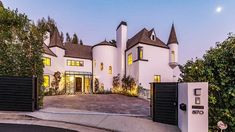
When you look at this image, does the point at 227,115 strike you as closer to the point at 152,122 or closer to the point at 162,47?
the point at 152,122

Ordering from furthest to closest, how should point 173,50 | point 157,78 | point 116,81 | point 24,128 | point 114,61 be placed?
point 114,61 → point 116,81 → point 173,50 → point 157,78 → point 24,128

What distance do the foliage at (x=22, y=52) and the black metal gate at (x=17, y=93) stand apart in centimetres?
63

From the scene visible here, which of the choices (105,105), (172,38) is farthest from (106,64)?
(105,105)

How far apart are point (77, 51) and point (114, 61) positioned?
214 inches

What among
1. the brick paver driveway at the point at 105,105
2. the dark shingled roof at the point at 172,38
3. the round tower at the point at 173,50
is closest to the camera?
the brick paver driveway at the point at 105,105

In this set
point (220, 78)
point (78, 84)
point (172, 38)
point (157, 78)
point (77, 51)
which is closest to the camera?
point (220, 78)

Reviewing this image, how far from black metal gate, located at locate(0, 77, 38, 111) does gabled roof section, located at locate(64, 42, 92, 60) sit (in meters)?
14.1

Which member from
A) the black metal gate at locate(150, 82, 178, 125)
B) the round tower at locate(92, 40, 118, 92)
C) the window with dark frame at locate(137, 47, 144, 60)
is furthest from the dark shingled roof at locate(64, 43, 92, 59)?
the black metal gate at locate(150, 82, 178, 125)

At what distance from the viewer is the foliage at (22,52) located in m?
9.05

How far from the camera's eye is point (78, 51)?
2433 cm

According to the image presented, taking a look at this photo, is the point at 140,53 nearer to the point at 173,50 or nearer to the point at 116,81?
the point at 173,50

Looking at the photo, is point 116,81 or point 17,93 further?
point 116,81

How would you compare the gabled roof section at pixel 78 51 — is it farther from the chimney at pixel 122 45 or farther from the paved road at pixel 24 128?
the paved road at pixel 24 128

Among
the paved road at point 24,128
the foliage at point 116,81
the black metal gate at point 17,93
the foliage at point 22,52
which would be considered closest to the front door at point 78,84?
the foliage at point 116,81
